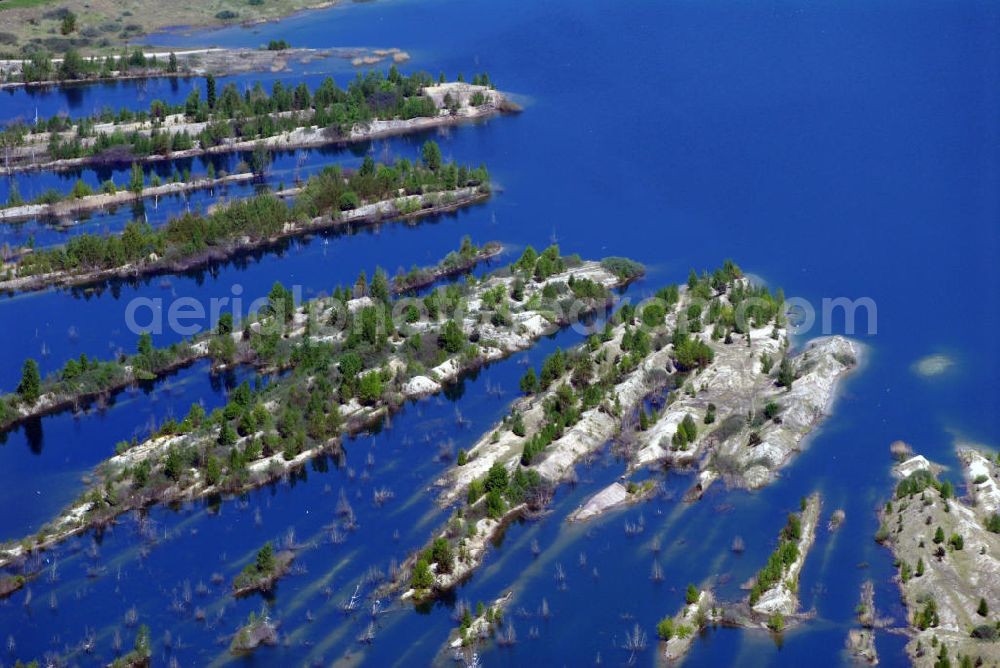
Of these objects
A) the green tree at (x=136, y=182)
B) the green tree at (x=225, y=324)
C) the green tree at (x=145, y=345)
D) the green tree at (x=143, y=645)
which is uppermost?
the green tree at (x=136, y=182)

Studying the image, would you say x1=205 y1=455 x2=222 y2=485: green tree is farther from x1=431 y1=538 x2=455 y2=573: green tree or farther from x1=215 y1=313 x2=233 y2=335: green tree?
x1=215 y1=313 x2=233 y2=335: green tree

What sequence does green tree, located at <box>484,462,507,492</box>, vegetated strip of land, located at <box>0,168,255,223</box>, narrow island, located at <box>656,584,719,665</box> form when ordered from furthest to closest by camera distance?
vegetated strip of land, located at <box>0,168,255,223</box> → green tree, located at <box>484,462,507,492</box> → narrow island, located at <box>656,584,719,665</box>

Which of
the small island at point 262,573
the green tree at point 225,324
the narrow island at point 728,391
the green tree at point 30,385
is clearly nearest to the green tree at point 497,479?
the narrow island at point 728,391

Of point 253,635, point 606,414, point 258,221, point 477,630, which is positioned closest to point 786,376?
point 606,414

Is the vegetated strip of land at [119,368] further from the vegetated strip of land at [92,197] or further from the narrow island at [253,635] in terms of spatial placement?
the vegetated strip of land at [92,197]

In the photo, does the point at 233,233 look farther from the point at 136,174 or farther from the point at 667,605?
the point at 667,605

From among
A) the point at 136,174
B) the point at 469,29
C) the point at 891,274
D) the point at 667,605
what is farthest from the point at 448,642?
the point at 469,29

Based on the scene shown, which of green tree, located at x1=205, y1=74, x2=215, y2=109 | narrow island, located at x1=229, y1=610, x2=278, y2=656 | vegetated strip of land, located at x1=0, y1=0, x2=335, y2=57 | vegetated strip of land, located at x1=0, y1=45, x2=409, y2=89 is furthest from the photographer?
vegetated strip of land, located at x1=0, y1=0, x2=335, y2=57

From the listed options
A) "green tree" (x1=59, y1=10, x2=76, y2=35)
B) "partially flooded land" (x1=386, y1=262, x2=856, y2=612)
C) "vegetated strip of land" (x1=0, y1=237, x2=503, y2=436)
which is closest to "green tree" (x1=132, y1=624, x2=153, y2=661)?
"partially flooded land" (x1=386, y1=262, x2=856, y2=612)
